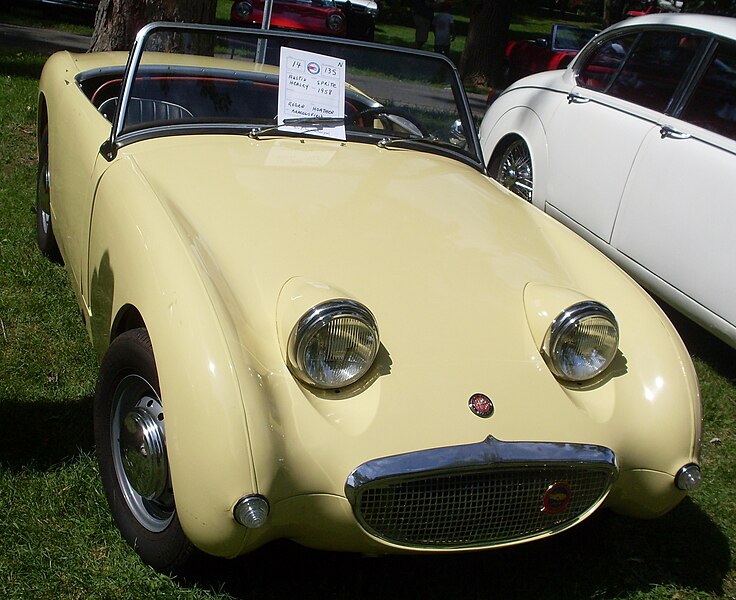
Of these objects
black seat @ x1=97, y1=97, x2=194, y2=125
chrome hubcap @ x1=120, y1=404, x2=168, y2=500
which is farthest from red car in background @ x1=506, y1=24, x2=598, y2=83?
chrome hubcap @ x1=120, y1=404, x2=168, y2=500

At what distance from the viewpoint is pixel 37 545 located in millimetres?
2637

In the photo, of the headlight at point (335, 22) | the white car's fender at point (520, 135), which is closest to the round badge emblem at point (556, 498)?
the white car's fender at point (520, 135)

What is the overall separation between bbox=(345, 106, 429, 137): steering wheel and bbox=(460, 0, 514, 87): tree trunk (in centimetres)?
1200

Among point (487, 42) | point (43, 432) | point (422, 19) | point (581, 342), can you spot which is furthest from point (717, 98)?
point (422, 19)

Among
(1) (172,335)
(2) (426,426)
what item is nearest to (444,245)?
(2) (426,426)

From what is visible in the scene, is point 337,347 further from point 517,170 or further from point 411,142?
point 517,170

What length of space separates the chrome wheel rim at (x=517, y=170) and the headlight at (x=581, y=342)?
3.16 meters

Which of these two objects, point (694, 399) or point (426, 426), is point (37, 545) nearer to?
point (426, 426)

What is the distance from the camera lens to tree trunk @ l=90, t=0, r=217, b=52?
7102mm

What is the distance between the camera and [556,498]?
94.0 inches

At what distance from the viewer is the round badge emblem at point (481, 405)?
2.34 m

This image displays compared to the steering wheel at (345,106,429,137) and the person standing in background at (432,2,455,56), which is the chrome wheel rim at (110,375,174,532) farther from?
the person standing in background at (432,2,455,56)

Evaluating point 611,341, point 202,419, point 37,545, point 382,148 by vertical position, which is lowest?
point 37,545

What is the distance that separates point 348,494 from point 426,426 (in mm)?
275
